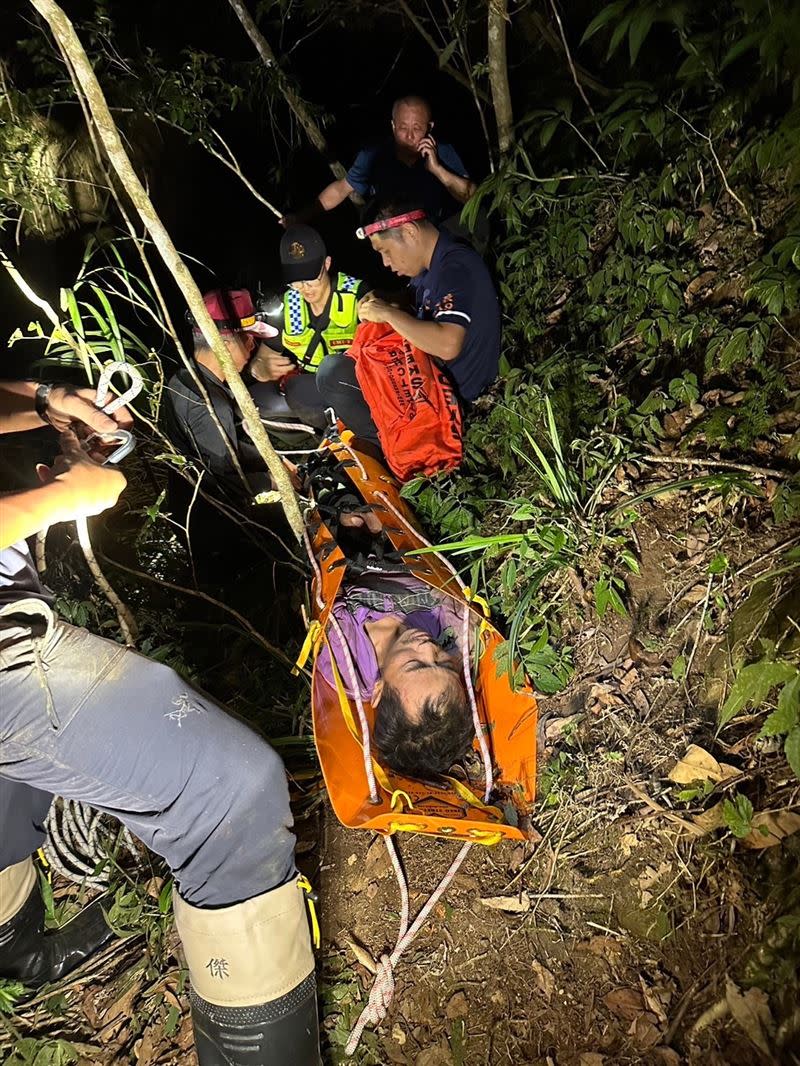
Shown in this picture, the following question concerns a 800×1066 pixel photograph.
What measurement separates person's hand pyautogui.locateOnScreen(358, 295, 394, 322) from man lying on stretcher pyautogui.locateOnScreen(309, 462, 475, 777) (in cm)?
128

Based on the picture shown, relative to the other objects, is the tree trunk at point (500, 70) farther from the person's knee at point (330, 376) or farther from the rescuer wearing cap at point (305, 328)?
the person's knee at point (330, 376)

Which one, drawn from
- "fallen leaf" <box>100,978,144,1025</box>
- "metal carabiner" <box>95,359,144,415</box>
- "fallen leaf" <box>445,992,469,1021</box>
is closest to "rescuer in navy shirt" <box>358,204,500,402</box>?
"metal carabiner" <box>95,359,144,415</box>

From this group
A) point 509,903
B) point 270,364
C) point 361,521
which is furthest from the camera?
point 270,364

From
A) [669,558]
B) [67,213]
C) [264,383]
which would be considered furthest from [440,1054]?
[67,213]

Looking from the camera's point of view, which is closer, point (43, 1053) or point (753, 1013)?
point (753, 1013)

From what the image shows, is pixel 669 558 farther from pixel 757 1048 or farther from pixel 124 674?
pixel 124 674

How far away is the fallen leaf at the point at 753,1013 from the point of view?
1.50 m

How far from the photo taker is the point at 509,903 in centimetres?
217

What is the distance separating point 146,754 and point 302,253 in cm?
316

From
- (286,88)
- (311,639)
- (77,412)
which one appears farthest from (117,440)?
(286,88)

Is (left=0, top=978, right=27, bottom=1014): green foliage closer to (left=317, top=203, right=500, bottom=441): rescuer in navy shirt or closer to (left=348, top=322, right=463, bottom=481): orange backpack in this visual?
(left=348, top=322, right=463, bottom=481): orange backpack

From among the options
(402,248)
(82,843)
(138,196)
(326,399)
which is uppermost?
(138,196)

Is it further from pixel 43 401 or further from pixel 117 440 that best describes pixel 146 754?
pixel 43 401

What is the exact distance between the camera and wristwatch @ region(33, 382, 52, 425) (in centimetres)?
209
